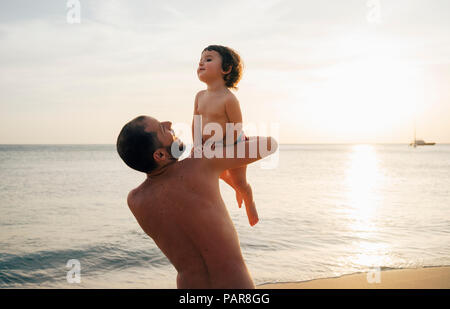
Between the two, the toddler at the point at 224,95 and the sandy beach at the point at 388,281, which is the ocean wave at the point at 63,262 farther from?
the toddler at the point at 224,95

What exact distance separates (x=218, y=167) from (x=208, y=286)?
1.81 ft

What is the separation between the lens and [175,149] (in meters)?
1.95

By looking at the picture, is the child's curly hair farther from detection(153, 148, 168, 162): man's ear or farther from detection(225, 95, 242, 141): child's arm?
detection(153, 148, 168, 162): man's ear

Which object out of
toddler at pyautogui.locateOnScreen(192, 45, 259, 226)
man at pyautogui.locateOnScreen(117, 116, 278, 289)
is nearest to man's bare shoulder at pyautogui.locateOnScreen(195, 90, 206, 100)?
toddler at pyautogui.locateOnScreen(192, 45, 259, 226)

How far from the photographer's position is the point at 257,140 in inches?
82.7

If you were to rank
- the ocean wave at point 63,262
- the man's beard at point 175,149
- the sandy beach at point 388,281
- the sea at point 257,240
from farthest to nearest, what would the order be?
the ocean wave at point 63,262
the sea at point 257,240
the sandy beach at point 388,281
the man's beard at point 175,149

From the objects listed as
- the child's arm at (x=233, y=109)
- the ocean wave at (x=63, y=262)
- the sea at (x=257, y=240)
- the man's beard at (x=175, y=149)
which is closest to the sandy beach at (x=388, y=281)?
the sea at (x=257, y=240)

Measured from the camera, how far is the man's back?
1932 mm

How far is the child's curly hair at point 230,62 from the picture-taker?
118 inches

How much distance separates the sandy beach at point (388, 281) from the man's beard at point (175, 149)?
4.69 meters
